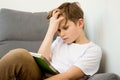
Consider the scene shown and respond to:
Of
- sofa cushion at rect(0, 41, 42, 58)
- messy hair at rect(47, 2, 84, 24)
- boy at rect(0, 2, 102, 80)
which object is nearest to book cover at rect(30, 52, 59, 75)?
boy at rect(0, 2, 102, 80)

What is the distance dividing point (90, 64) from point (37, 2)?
1077mm

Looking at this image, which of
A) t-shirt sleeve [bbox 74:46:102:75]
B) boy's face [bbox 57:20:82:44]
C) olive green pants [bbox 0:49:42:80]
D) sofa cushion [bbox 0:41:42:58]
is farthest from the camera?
sofa cushion [bbox 0:41:42:58]

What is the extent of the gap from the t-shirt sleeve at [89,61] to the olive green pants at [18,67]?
253mm

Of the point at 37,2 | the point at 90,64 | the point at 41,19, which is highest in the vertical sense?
the point at 37,2

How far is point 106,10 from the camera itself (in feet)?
4.92

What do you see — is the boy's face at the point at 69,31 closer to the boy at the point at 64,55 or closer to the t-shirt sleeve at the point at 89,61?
the boy at the point at 64,55

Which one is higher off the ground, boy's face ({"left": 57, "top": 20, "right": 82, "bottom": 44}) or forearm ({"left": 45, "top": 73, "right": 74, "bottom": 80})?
boy's face ({"left": 57, "top": 20, "right": 82, "bottom": 44})

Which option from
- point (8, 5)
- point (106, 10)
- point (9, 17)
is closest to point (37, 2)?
point (8, 5)

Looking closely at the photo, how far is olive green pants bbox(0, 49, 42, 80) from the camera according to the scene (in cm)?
121

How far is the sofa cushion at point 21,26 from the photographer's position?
1.84 meters

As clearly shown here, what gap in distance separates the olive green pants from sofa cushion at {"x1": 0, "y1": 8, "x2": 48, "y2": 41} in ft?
1.85

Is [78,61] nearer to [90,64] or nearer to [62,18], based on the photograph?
[90,64]

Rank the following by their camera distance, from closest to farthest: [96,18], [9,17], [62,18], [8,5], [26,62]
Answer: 1. [26,62]
2. [62,18]
3. [96,18]
4. [9,17]
5. [8,5]

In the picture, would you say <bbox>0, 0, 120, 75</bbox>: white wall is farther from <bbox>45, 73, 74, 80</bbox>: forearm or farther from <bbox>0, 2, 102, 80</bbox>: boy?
<bbox>45, 73, 74, 80</bbox>: forearm
